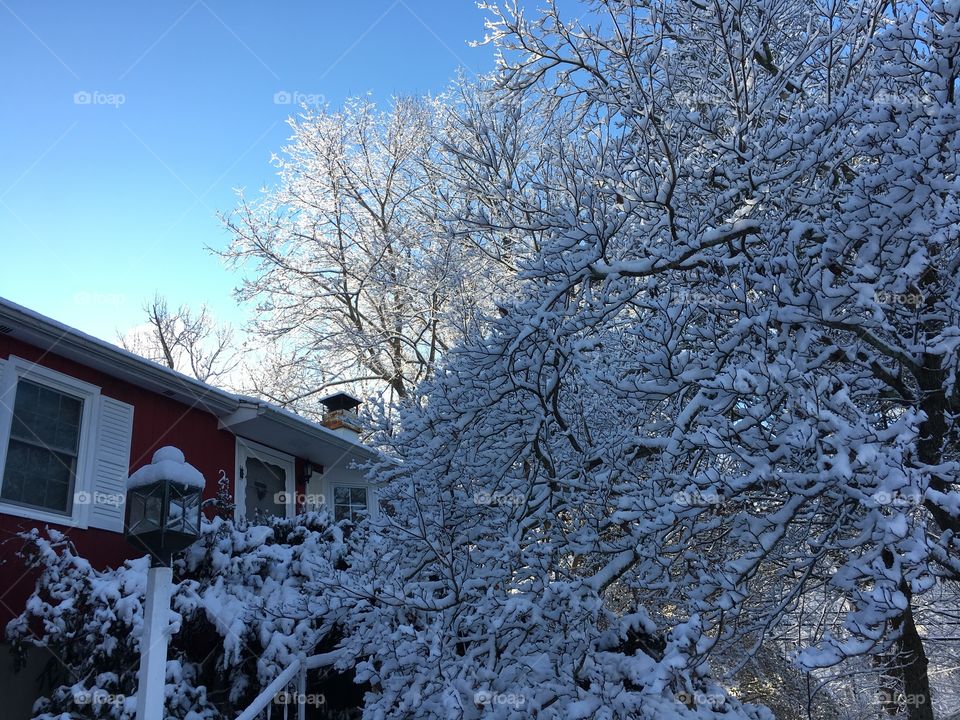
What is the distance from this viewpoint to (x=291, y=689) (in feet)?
23.3

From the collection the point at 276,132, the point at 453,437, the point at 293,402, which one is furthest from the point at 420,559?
the point at 276,132

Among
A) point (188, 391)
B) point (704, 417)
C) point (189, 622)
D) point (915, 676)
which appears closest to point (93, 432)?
point (188, 391)

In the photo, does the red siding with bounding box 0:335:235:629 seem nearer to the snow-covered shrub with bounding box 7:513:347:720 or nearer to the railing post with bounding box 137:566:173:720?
the snow-covered shrub with bounding box 7:513:347:720

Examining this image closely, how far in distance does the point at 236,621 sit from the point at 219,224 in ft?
48.2

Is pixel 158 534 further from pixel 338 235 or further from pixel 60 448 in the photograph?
pixel 338 235

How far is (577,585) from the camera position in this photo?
4.19 metres

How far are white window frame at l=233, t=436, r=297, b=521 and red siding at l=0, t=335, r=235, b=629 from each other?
0.53 feet

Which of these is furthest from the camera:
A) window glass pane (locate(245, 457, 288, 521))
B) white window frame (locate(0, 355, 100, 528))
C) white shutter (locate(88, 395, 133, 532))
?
window glass pane (locate(245, 457, 288, 521))

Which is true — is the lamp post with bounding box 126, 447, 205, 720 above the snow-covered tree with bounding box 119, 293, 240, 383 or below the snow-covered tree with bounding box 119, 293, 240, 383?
below

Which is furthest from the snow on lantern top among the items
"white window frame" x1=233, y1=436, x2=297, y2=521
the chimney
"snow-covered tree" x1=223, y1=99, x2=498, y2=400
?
"snow-covered tree" x1=223, y1=99, x2=498, y2=400

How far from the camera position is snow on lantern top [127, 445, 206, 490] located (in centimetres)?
416

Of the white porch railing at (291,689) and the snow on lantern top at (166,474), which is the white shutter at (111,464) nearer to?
the white porch railing at (291,689)

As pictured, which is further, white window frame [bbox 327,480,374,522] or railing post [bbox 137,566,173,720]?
white window frame [bbox 327,480,374,522]

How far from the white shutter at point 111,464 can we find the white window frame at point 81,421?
0.25 ft
